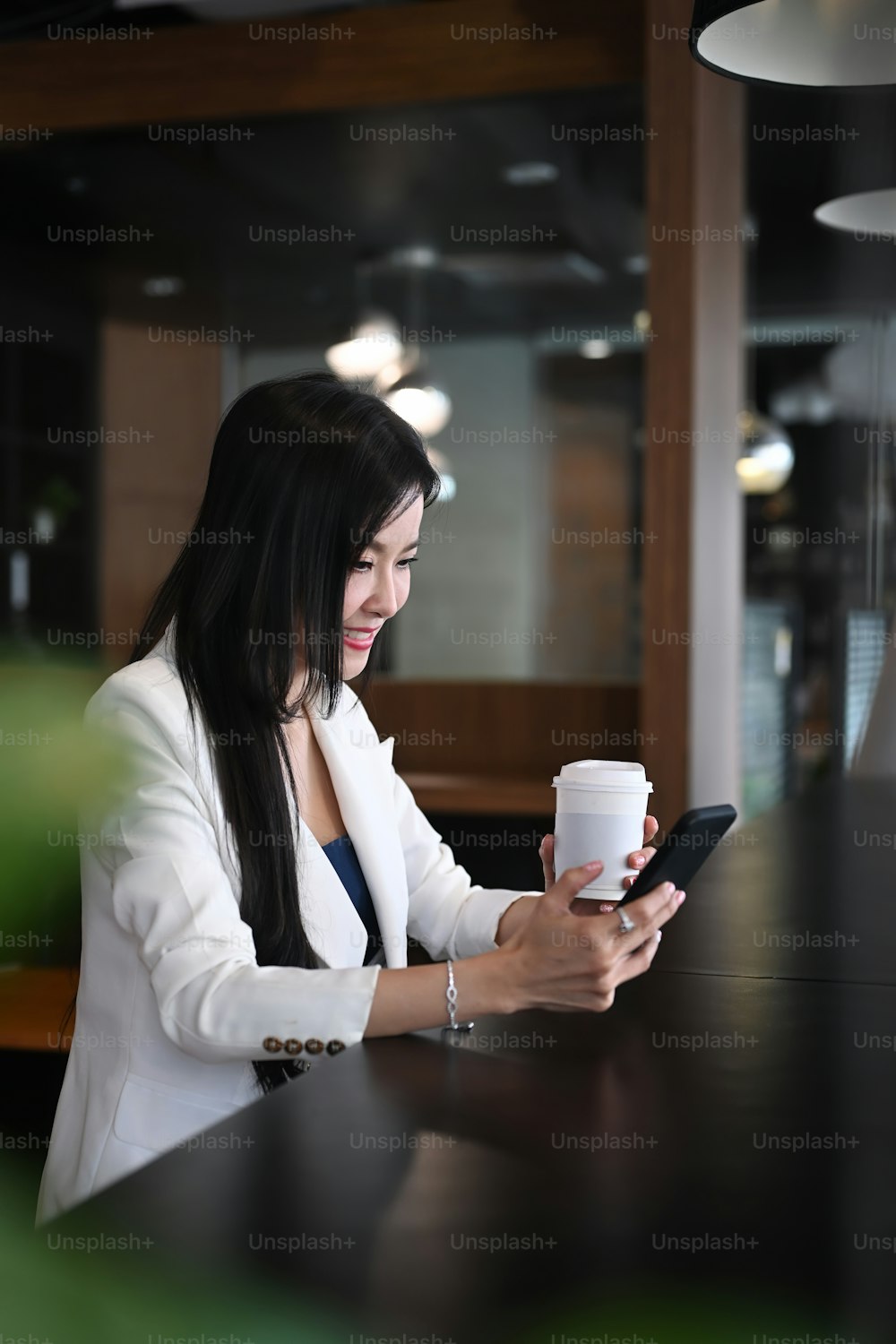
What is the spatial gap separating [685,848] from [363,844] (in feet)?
1.75

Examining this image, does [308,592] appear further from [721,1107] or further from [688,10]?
[688,10]

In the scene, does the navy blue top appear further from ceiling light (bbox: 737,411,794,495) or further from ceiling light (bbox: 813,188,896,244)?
ceiling light (bbox: 737,411,794,495)

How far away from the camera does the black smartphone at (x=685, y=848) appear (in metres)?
1.07

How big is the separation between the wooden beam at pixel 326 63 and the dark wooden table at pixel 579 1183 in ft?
10.5

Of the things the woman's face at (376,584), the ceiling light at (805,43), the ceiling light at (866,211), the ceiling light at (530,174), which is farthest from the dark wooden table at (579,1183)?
the ceiling light at (530,174)

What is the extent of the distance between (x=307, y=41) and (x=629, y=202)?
2.57m

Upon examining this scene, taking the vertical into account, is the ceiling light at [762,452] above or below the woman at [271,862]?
above

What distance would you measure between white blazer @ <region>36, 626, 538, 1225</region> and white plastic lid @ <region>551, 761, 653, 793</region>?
0.24 meters

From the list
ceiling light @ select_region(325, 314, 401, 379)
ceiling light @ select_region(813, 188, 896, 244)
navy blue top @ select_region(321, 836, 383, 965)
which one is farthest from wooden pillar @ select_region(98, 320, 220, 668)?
navy blue top @ select_region(321, 836, 383, 965)

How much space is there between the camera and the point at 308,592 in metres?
1.41

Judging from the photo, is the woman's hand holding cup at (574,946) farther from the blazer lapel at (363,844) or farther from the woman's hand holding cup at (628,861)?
the blazer lapel at (363,844)

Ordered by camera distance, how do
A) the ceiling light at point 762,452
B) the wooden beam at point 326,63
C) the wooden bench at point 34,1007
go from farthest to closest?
1. the ceiling light at point 762,452
2. the wooden beam at point 326,63
3. the wooden bench at point 34,1007

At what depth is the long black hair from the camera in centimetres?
135

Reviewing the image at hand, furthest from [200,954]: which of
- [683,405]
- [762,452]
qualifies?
[762,452]
